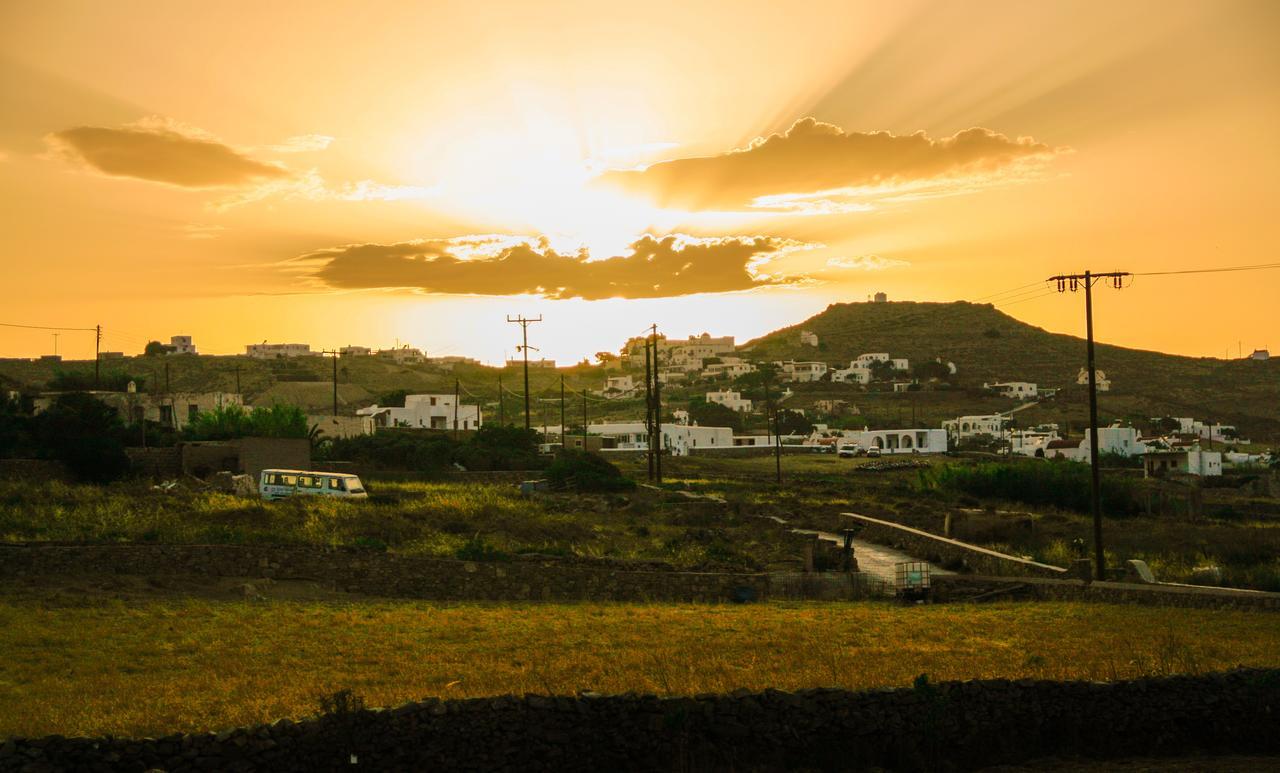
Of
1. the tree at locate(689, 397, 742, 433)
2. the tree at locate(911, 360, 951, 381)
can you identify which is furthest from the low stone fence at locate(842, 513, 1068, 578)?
the tree at locate(911, 360, 951, 381)

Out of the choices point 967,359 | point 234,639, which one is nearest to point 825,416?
point 967,359

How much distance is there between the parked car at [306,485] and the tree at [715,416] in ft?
324

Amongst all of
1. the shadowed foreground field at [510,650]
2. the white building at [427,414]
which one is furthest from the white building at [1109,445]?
the shadowed foreground field at [510,650]

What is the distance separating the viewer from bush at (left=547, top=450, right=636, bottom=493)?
198 ft

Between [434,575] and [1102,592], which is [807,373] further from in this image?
[434,575]

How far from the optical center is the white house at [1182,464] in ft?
307

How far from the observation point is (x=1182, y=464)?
9631 centimetres

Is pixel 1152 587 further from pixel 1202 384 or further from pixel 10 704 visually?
pixel 1202 384

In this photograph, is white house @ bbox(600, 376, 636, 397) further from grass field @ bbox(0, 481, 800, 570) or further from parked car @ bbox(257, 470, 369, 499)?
grass field @ bbox(0, 481, 800, 570)

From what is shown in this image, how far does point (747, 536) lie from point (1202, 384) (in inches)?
6008

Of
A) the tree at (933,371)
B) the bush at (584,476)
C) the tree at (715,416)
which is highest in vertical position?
the tree at (933,371)

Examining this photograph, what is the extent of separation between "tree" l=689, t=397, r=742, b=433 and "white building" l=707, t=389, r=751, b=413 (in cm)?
520

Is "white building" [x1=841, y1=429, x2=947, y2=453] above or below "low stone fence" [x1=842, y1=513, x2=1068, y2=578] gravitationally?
above

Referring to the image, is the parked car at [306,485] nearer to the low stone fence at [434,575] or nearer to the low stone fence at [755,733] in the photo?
the low stone fence at [434,575]
